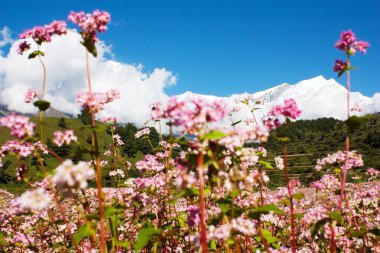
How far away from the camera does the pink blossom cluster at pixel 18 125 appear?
4.88 metres

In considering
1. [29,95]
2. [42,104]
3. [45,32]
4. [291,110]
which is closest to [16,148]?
[29,95]

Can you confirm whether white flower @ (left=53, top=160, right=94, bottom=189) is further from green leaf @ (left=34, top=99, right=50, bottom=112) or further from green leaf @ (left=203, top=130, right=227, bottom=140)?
green leaf @ (left=34, top=99, right=50, bottom=112)

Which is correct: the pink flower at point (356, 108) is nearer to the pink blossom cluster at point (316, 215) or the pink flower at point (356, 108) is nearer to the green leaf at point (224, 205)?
the pink blossom cluster at point (316, 215)

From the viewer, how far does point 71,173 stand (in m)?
4.02

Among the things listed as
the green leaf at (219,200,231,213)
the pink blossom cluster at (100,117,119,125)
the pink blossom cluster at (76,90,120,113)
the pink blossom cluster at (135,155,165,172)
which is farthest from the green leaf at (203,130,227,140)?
the pink blossom cluster at (100,117,119,125)

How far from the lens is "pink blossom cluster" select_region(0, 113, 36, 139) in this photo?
4.88m

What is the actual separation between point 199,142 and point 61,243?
6590 millimetres

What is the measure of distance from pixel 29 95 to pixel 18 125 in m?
1.91

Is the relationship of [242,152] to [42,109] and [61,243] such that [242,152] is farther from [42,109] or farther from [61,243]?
[61,243]

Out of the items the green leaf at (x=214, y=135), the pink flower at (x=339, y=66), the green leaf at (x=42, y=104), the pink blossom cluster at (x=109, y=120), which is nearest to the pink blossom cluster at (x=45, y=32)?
the green leaf at (x=42, y=104)

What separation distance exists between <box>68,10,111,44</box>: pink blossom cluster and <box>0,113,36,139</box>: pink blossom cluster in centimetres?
159

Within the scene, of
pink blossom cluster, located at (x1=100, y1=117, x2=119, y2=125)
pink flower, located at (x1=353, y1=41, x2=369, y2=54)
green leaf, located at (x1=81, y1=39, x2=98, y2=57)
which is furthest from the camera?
pink blossom cluster, located at (x1=100, y1=117, x2=119, y2=125)

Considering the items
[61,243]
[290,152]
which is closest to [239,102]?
[61,243]

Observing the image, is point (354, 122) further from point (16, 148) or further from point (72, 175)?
point (16, 148)
